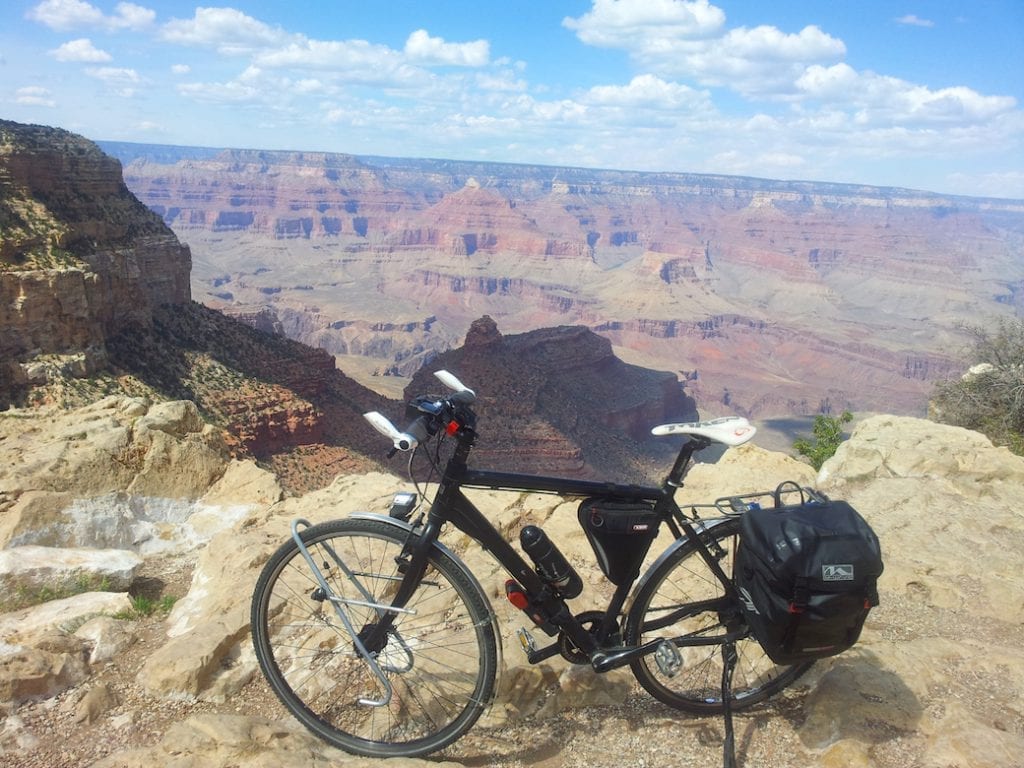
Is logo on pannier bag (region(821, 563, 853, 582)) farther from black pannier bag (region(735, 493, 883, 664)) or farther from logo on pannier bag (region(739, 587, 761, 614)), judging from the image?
logo on pannier bag (region(739, 587, 761, 614))

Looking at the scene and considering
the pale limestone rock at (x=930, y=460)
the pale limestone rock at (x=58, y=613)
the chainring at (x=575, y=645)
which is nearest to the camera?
the chainring at (x=575, y=645)

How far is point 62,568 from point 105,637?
1.16 m

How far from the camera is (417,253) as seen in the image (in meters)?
172

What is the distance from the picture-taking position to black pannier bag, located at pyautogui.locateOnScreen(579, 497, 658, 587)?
11.3ft

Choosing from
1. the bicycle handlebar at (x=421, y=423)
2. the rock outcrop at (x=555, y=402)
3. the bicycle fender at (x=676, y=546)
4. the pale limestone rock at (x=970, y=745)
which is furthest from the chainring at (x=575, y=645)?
the rock outcrop at (x=555, y=402)

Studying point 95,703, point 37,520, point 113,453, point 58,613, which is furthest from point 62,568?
point 113,453

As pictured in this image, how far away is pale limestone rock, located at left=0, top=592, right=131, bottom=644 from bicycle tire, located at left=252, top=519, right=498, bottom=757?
1.38 meters

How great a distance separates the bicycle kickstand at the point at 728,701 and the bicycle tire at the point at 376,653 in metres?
1.11

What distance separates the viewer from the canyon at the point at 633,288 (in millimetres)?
94562

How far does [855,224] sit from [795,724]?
700 feet

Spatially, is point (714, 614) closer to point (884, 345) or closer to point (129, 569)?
point (129, 569)

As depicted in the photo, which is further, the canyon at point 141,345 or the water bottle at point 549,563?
the canyon at point 141,345

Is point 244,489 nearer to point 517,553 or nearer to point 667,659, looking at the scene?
point 517,553

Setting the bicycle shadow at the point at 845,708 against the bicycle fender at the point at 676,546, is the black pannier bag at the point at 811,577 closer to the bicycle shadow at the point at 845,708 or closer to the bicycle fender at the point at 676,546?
the bicycle fender at the point at 676,546
